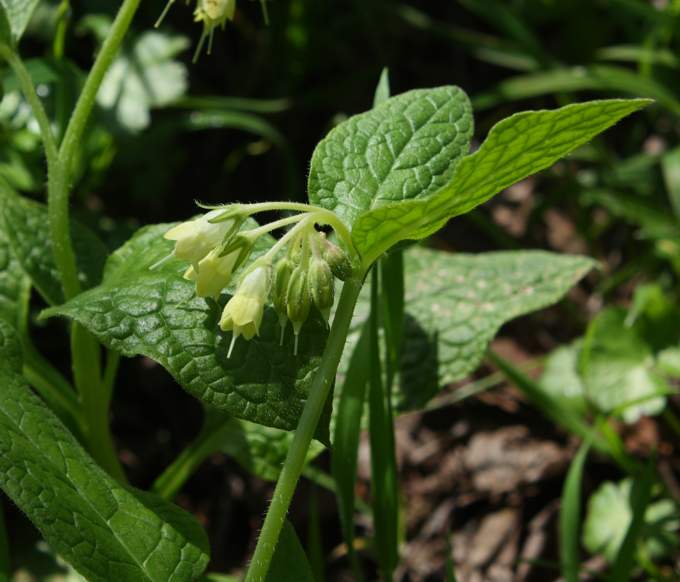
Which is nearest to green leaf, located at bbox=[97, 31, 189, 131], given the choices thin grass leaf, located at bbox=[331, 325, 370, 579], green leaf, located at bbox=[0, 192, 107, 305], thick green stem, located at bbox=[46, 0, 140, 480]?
green leaf, located at bbox=[0, 192, 107, 305]

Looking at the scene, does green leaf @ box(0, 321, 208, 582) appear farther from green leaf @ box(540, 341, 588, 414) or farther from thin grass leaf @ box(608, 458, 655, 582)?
→ green leaf @ box(540, 341, 588, 414)

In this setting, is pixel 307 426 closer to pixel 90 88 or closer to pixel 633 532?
pixel 90 88

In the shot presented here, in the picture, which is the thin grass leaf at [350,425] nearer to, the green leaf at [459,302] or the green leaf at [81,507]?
the green leaf at [459,302]

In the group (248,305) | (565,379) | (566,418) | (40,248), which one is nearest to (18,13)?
(40,248)

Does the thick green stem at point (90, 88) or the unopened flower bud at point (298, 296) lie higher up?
the thick green stem at point (90, 88)

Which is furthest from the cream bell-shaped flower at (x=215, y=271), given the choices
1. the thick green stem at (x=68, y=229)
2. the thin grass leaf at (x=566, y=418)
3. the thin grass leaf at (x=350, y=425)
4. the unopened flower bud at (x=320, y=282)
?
the thin grass leaf at (x=566, y=418)
